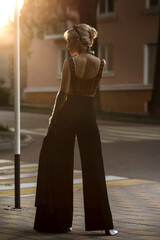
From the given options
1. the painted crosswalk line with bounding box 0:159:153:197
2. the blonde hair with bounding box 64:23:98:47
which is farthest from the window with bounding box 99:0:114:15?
the blonde hair with bounding box 64:23:98:47

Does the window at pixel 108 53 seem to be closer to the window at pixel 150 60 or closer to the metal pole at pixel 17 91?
the window at pixel 150 60

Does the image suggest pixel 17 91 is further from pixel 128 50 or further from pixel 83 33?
pixel 128 50

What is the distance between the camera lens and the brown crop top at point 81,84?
6333 mm

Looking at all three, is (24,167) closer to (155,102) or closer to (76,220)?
(76,220)

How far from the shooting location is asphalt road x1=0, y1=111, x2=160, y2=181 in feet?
42.7

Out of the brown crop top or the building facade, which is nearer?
the brown crop top

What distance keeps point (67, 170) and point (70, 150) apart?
0.59 ft

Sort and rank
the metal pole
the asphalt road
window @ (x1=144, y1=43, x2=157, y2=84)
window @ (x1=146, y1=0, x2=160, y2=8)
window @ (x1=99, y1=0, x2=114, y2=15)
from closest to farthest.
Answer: the metal pole < the asphalt road < window @ (x1=146, y1=0, x2=160, y2=8) < window @ (x1=144, y1=43, x2=157, y2=84) < window @ (x1=99, y1=0, x2=114, y2=15)

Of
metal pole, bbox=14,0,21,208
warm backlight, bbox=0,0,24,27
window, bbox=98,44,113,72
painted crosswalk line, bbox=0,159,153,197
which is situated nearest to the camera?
metal pole, bbox=14,0,21,208

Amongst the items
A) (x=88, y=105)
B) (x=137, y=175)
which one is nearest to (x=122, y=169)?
(x=137, y=175)

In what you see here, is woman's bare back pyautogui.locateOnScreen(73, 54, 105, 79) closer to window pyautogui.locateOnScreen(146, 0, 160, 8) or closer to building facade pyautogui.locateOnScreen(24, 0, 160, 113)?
building facade pyautogui.locateOnScreen(24, 0, 160, 113)

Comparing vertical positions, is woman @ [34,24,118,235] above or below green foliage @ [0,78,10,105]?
above

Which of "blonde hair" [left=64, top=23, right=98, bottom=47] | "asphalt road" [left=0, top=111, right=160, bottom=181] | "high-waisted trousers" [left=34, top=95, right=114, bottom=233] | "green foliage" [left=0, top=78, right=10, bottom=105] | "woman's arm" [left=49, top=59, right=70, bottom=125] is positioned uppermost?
"blonde hair" [left=64, top=23, right=98, bottom=47]

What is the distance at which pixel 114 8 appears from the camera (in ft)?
123
